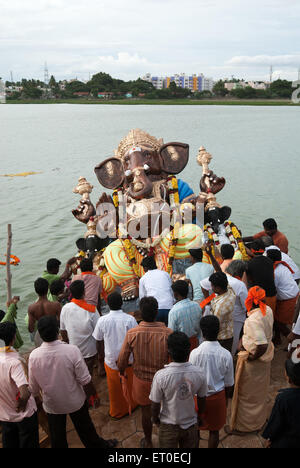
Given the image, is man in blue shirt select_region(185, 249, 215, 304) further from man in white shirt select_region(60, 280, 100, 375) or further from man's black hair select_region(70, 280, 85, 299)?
man's black hair select_region(70, 280, 85, 299)

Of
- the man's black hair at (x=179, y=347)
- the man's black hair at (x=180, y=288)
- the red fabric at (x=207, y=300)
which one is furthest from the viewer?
the red fabric at (x=207, y=300)

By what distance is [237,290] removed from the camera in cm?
440

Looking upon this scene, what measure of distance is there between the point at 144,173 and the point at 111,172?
0.73 meters

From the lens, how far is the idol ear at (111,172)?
6.99 m

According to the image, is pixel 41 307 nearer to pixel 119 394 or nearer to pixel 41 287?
pixel 41 287

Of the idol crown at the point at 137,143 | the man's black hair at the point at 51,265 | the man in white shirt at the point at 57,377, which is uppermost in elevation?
the idol crown at the point at 137,143

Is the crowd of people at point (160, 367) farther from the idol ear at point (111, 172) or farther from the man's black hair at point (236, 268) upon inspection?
the idol ear at point (111, 172)

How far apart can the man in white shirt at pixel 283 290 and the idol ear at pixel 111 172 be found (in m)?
2.97

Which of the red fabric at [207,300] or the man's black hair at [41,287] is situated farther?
the man's black hair at [41,287]

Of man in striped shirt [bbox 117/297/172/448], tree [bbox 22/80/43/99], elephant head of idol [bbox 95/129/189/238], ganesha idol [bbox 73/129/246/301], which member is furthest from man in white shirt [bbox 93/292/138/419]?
tree [bbox 22/80/43/99]

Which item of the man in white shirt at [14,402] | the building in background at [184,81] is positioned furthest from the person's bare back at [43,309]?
the building in background at [184,81]

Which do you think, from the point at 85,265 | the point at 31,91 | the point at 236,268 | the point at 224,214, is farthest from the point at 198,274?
the point at 31,91

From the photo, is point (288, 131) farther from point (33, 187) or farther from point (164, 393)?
point (164, 393)

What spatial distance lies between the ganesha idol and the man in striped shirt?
8.16ft
